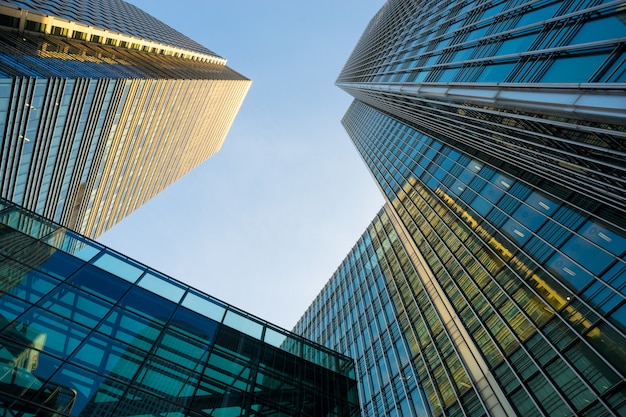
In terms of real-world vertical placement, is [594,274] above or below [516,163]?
below

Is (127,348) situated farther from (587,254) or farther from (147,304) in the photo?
(587,254)

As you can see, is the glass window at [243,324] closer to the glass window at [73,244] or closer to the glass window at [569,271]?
the glass window at [73,244]

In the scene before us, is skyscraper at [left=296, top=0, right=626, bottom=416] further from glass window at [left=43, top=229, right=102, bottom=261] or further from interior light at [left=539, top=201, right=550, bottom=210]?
glass window at [left=43, top=229, right=102, bottom=261]

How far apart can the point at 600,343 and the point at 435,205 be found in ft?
65.1

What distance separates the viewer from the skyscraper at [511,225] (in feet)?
50.4

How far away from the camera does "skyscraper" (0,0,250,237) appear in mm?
35656

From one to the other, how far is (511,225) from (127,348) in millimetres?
21398

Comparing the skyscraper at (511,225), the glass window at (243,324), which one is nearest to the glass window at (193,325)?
the glass window at (243,324)

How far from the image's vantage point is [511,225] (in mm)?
24250

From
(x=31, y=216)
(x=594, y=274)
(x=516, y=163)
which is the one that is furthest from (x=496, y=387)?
(x=31, y=216)

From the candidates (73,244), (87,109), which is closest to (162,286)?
(73,244)

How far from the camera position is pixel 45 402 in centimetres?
1112

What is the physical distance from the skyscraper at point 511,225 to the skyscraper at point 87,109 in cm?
3178

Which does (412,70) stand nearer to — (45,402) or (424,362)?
(424,362)
